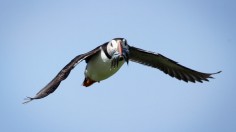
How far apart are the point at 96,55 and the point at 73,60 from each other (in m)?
1.10

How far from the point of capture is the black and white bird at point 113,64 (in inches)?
503

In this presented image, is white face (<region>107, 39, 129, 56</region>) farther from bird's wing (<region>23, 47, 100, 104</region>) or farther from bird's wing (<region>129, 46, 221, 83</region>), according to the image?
bird's wing (<region>129, 46, 221, 83</region>)

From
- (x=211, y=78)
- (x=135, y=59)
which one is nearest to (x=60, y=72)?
(x=135, y=59)

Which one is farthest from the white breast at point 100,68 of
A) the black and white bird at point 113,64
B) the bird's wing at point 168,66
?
the bird's wing at point 168,66

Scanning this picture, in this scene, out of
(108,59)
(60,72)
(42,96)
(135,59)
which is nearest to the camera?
(42,96)

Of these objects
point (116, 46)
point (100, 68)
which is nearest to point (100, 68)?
point (100, 68)

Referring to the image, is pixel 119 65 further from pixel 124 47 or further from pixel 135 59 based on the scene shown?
pixel 135 59

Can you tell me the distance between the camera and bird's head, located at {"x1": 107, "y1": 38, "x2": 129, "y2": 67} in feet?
44.5

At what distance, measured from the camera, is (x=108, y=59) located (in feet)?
46.0

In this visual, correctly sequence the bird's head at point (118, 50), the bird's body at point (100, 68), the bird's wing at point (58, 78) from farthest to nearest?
1. the bird's body at point (100, 68)
2. the bird's head at point (118, 50)
3. the bird's wing at point (58, 78)

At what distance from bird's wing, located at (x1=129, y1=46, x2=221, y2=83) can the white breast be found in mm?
1507

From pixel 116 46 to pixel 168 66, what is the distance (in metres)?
3.07

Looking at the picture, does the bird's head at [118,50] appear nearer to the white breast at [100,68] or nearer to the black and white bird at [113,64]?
the black and white bird at [113,64]

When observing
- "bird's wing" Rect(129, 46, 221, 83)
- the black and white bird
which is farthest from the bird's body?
"bird's wing" Rect(129, 46, 221, 83)
